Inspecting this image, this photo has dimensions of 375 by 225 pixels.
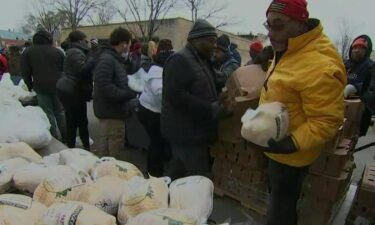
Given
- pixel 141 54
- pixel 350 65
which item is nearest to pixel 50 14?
pixel 141 54

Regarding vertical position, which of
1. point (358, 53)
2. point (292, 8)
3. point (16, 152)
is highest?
point (292, 8)

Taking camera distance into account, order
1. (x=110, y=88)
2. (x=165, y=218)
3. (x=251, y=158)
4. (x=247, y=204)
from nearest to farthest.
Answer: (x=165, y=218)
(x=251, y=158)
(x=247, y=204)
(x=110, y=88)

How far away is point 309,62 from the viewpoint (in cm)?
184

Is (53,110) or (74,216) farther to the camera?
(53,110)

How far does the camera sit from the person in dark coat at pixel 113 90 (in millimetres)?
3443

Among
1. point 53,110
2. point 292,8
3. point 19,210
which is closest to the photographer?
point 19,210

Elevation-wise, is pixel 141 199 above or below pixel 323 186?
above

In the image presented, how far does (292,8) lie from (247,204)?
199 centimetres

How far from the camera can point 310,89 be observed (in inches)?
70.2

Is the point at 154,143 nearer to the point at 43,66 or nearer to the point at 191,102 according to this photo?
the point at 191,102

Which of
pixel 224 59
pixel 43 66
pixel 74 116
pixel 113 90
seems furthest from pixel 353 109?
pixel 43 66

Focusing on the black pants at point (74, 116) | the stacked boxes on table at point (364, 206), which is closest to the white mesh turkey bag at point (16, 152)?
the black pants at point (74, 116)

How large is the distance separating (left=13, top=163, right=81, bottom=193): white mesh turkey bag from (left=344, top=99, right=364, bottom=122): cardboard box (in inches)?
88.5

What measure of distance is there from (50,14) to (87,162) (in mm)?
40367
